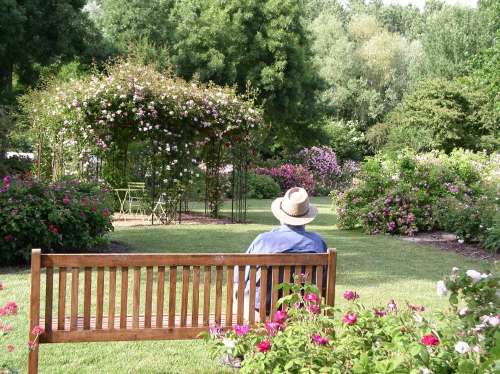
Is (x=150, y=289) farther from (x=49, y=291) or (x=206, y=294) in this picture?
(x=49, y=291)

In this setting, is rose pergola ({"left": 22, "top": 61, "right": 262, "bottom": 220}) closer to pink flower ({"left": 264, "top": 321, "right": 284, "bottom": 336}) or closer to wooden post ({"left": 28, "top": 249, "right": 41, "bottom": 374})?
wooden post ({"left": 28, "top": 249, "right": 41, "bottom": 374})

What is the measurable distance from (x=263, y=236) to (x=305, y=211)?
40cm

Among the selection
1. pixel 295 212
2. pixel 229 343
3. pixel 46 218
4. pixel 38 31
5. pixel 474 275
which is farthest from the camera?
pixel 38 31

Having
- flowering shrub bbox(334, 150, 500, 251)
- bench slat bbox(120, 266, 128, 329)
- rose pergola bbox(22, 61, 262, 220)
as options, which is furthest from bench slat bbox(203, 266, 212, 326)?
rose pergola bbox(22, 61, 262, 220)

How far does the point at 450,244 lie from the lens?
12359mm

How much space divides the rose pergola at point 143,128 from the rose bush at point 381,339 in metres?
11.2

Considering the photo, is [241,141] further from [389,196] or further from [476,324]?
[476,324]

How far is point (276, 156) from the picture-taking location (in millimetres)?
34250

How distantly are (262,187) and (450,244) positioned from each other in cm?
1559

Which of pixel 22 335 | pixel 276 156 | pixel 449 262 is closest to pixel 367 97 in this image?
pixel 276 156

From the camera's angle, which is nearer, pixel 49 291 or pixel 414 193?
pixel 49 291

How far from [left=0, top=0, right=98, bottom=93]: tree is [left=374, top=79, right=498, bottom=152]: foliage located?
17884 millimetres

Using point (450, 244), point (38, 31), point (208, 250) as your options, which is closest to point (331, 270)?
point (208, 250)

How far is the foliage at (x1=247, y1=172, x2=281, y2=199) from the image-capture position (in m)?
27.3
